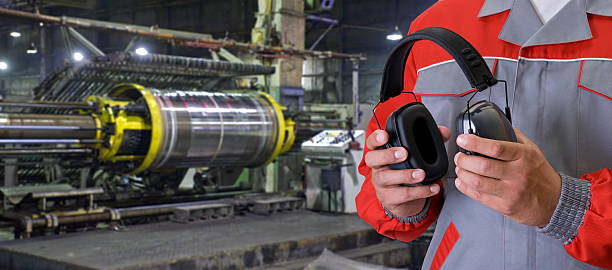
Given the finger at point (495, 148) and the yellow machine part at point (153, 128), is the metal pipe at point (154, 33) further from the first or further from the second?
the finger at point (495, 148)

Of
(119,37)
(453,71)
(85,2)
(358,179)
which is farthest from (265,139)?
(119,37)

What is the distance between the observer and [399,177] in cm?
93

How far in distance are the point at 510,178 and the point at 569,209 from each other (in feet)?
0.41

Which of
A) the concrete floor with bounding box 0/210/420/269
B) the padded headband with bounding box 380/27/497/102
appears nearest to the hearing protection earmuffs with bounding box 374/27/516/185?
the padded headband with bounding box 380/27/497/102

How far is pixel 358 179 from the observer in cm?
582

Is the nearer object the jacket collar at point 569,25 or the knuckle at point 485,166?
the knuckle at point 485,166

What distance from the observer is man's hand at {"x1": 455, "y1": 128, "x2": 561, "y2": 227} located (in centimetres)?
79

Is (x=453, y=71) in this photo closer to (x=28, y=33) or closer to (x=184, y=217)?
(x=184, y=217)

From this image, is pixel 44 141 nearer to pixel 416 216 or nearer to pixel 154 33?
pixel 154 33

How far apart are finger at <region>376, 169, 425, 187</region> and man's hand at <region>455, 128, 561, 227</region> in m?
0.09

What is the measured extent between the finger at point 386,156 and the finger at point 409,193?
0.16 ft

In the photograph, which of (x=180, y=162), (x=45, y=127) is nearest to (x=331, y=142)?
(x=180, y=162)

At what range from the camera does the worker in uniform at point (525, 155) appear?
32.1 inches

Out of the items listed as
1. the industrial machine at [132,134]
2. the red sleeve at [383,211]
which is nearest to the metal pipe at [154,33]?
the industrial machine at [132,134]
